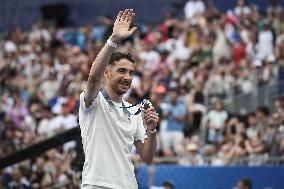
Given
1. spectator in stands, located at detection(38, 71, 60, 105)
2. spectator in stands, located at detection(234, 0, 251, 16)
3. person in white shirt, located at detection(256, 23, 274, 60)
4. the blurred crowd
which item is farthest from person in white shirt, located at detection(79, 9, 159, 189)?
spectator in stands, located at detection(234, 0, 251, 16)

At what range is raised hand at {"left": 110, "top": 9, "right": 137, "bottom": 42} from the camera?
604 centimetres

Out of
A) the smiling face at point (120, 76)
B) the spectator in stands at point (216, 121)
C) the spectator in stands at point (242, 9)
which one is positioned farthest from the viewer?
the spectator in stands at point (242, 9)

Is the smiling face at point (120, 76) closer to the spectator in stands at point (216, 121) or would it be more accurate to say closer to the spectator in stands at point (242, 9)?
the spectator in stands at point (216, 121)

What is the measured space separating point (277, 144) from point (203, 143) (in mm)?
2080

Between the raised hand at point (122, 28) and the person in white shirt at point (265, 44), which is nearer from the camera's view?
the raised hand at point (122, 28)

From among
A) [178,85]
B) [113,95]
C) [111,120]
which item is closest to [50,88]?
[178,85]

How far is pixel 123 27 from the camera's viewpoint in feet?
20.1

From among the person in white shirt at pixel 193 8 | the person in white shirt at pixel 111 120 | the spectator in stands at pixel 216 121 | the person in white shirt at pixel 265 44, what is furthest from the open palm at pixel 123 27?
the person in white shirt at pixel 193 8

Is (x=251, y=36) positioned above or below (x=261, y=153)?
above

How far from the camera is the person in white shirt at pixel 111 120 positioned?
609cm

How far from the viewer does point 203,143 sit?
15.5m

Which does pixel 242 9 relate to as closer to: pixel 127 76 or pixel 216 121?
pixel 216 121

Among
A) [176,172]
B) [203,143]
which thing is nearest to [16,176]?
[176,172]

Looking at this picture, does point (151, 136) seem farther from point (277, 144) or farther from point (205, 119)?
point (205, 119)
